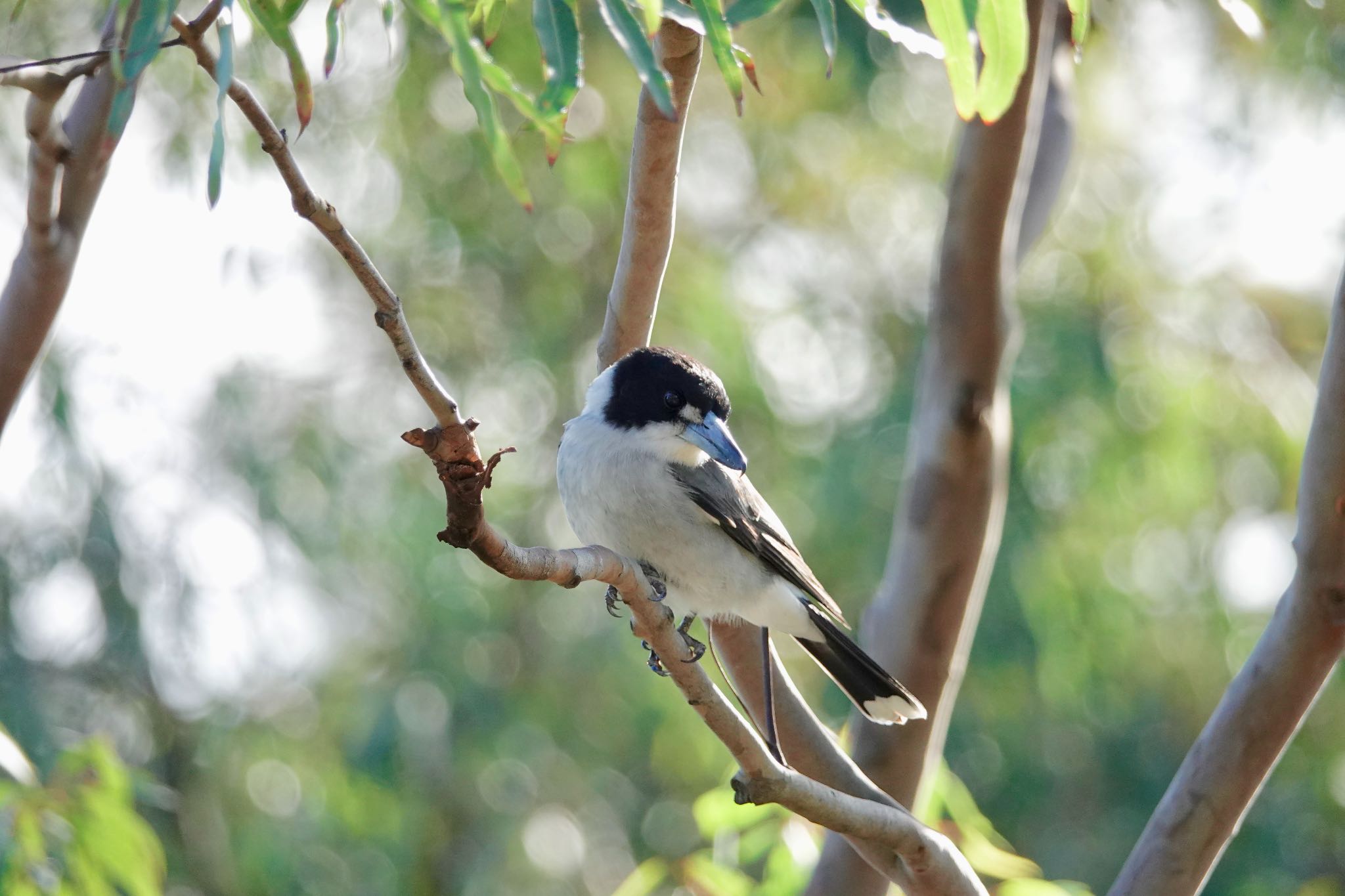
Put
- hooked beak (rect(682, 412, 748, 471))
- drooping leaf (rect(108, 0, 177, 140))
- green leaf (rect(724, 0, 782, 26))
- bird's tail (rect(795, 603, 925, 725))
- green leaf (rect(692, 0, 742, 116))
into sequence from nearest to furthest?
drooping leaf (rect(108, 0, 177, 140)), green leaf (rect(692, 0, 742, 116)), green leaf (rect(724, 0, 782, 26)), hooked beak (rect(682, 412, 748, 471)), bird's tail (rect(795, 603, 925, 725))

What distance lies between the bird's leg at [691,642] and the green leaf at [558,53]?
2.76 feet

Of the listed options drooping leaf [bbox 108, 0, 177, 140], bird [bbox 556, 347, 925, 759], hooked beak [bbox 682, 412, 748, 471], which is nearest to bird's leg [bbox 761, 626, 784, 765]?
bird [bbox 556, 347, 925, 759]

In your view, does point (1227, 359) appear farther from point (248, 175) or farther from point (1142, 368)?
point (248, 175)

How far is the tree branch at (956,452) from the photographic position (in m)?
2.88

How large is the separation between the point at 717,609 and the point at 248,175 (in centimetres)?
284

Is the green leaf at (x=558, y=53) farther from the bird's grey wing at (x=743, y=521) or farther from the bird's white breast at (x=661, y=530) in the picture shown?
the bird's grey wing at (x=743, y=521)

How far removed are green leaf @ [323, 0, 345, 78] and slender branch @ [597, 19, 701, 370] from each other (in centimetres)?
65

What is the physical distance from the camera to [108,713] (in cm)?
562

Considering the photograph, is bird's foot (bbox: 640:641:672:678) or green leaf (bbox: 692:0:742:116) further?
bird's foot (bbox: 640:641:672:678)

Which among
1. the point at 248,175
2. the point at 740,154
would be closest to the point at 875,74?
the point at 740,154

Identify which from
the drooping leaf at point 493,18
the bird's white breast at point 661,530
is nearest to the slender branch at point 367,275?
the drooping leaf at point 493,18

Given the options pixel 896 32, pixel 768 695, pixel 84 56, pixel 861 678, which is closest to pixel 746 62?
pixel 896 32

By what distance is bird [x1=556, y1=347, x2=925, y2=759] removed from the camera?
2611mm

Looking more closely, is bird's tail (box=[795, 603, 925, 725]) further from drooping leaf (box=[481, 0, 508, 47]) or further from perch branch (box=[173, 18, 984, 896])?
drooping leaf (box=[481, 0, 508, 47])
